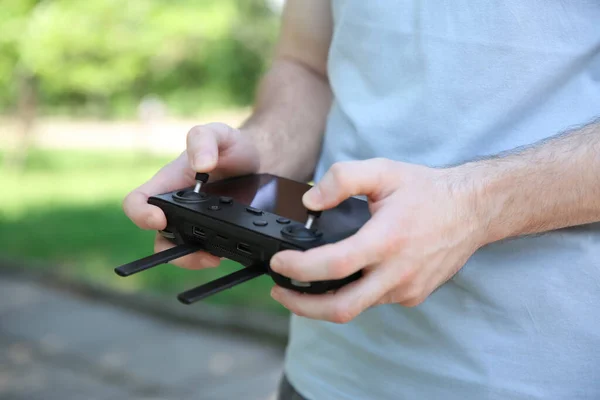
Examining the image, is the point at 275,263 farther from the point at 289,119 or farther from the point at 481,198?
the point at 289,119

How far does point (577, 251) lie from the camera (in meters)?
1.09

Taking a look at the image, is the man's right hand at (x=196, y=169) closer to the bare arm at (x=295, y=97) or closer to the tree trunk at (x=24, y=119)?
the bare arm at (x=295, y=97)

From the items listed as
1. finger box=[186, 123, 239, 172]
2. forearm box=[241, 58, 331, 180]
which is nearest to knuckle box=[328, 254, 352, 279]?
finger box=[186, 123, 239, 172]

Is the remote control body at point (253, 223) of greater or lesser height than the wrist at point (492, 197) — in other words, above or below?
below

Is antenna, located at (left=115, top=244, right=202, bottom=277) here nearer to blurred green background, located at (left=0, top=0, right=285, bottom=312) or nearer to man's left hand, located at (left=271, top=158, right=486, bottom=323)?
man's left hand, located at (left=271, top=158, right=486, bottom=323)

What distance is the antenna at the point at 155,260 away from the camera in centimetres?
96

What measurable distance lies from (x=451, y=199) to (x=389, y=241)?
0.39ft

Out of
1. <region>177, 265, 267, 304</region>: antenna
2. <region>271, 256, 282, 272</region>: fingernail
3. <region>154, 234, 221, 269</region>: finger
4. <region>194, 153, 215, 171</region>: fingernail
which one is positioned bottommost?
<region>154, 234, 221, 269</region>: finger

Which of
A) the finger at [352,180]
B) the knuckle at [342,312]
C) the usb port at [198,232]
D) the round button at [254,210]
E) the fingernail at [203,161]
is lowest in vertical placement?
the knuckle at [342,312]

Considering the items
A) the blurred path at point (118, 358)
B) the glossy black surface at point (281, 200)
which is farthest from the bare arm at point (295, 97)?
the blurred path at point (118, 358)

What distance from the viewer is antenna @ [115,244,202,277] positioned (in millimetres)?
962

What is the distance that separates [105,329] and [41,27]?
760cm

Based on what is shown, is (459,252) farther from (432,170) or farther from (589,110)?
(589,110)

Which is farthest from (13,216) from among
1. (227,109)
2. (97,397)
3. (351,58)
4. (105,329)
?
(227,109)
